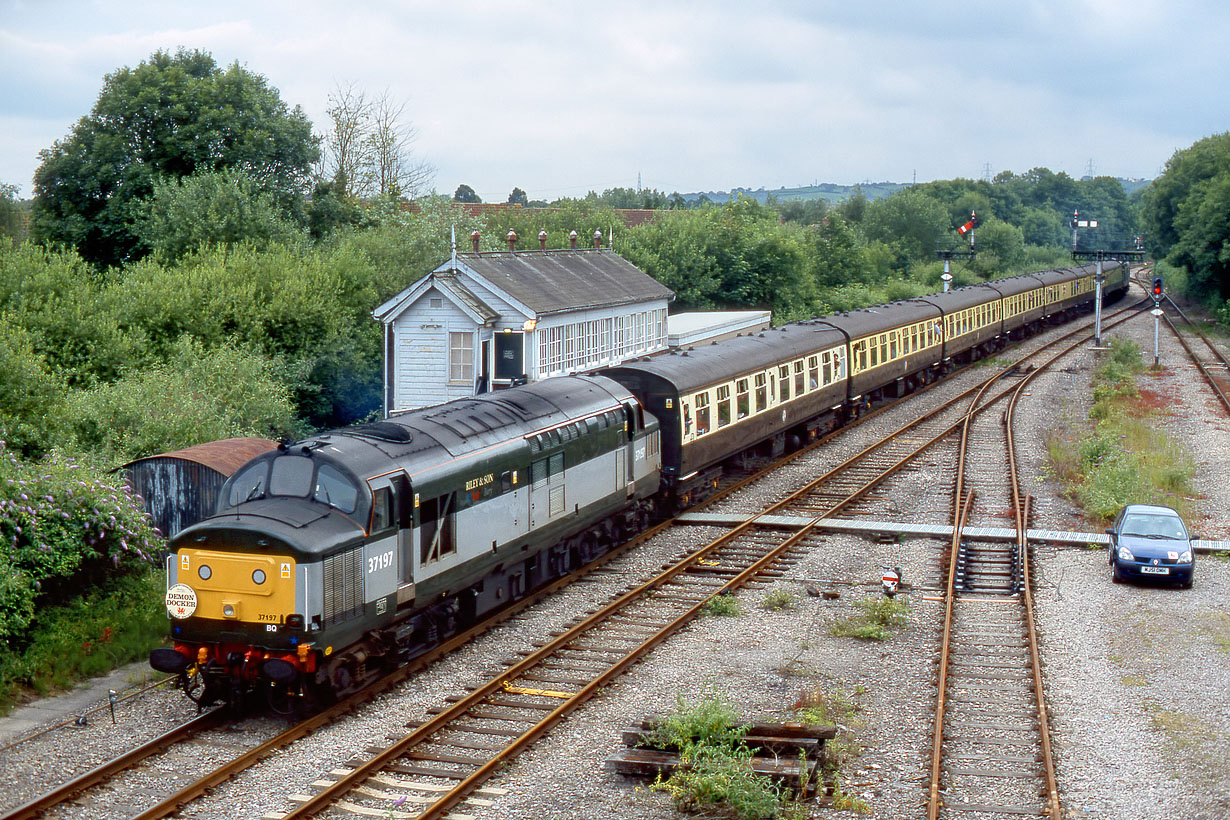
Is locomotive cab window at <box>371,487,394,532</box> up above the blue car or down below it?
above

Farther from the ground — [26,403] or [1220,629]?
[26,403]

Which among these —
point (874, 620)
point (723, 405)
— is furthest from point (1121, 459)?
point (874, 620)

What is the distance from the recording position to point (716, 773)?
37.1 ft

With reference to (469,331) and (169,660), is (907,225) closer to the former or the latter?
(469,331)

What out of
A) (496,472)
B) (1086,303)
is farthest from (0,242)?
(1086,303)

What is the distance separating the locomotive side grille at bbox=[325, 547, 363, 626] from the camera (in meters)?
13.1

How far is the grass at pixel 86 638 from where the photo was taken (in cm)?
1473

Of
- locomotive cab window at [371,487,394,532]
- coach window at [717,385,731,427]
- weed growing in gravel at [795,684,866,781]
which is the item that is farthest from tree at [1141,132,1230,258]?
locomotive cab window at [371,487,394,532]

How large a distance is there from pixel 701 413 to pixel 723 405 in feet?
4.48

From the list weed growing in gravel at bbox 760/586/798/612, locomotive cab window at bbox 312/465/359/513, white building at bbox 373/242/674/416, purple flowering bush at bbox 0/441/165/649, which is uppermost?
white building at bbox 373/242/674/416

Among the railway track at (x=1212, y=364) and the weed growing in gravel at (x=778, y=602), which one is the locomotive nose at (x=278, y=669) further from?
the railway track at (x=1212, y=364)

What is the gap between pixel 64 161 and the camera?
47.2 meters

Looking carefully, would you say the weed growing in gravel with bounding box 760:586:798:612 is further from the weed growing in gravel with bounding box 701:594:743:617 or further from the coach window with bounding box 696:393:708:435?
the coach window with bounding box 696:393:708:435

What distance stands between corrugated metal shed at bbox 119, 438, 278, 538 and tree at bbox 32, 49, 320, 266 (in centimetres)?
2906
